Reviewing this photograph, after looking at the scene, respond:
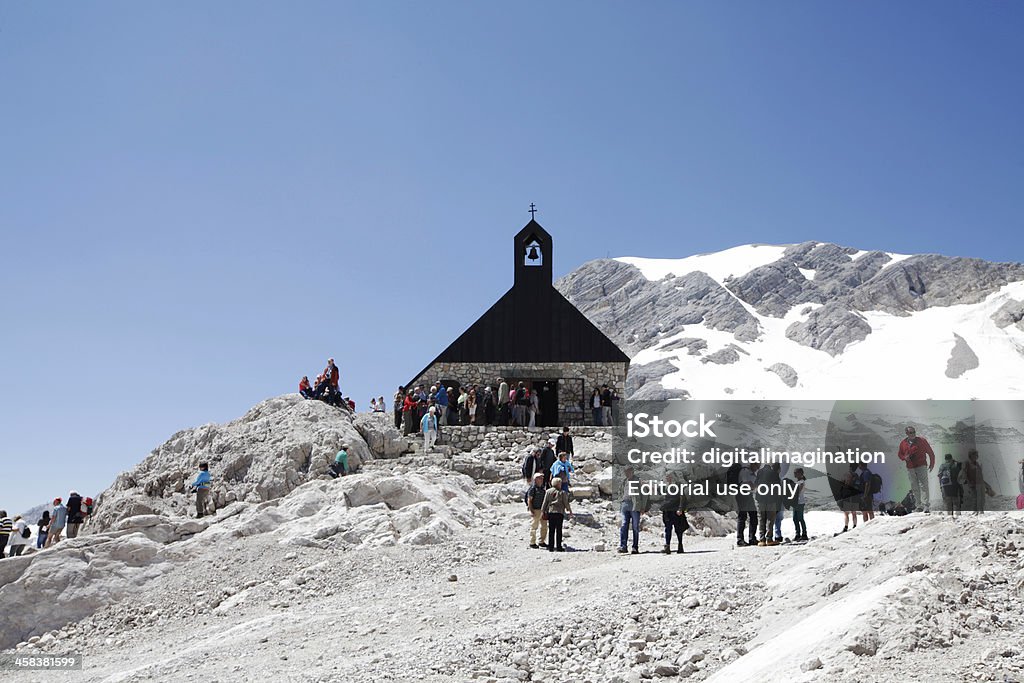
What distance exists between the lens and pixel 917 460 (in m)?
12.9

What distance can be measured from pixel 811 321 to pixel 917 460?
371ft

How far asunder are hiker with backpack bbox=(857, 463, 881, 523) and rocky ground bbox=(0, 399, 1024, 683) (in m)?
2.25

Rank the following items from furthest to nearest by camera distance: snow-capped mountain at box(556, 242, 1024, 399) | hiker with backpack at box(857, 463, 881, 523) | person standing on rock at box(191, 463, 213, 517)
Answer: snow-capped mountain at box(556, 242, 1024, 399)
person standing on rock at box(191, 463, 213, 517)
hiker with backpack at box(857, 463, 881, 523)

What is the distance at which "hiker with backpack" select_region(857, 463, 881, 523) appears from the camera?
43.0ft

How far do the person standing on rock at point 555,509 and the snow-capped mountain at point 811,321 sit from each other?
265 feet

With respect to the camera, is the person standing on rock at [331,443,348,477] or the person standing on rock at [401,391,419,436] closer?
the person standing on rock at [331,443,348,477]

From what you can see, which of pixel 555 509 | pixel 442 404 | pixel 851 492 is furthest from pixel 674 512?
pixel 442 404

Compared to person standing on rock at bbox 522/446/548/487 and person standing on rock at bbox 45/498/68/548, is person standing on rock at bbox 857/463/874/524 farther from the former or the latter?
person standing on rock at bbox 45/498/68/548

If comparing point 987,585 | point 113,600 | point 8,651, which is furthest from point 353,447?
point 987,585

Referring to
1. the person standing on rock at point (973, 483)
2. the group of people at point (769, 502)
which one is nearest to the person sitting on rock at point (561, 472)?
the group of people at point (769, 502)

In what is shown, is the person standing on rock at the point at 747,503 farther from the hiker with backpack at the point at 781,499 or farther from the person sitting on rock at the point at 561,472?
the person sitting on rock at the point at 561,472

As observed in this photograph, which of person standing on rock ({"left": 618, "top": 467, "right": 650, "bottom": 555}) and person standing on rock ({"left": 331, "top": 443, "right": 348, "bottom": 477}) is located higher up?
person standing on rock ({"left": 331, "top": 443, "right": 348, "bottom": 477})

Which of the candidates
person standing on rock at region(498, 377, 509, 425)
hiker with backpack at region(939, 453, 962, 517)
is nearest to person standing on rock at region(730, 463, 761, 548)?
hiker with backpack at region(939, 453, 962, 517)

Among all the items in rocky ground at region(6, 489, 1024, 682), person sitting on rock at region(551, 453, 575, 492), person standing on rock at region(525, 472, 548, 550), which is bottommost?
rocky ground at region(6, 489, 1024, 682)
